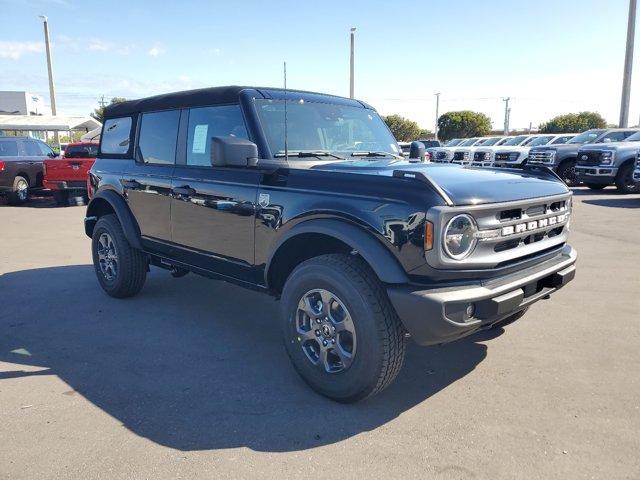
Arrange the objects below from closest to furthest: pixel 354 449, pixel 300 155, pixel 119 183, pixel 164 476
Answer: pixel 164 476, pixel 354 449, pixel 300 155, pixel 119 183

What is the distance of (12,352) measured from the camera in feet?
13.0

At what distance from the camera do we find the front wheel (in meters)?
2.87

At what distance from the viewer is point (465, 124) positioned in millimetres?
46812

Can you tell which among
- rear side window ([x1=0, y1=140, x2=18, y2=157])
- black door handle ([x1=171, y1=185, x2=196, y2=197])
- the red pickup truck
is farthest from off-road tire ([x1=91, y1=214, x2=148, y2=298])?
rear side window ([x1=0, y1=140, x2=18, y2=157])

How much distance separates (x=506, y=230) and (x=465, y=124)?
154 ft

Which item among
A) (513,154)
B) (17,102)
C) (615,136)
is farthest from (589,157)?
(17,102)

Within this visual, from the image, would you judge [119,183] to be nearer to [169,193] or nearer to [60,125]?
[169,193]

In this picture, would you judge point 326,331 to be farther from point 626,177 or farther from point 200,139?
point 626,177

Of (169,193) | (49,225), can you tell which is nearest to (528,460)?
(169,193)

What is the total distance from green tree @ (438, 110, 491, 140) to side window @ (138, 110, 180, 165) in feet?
149

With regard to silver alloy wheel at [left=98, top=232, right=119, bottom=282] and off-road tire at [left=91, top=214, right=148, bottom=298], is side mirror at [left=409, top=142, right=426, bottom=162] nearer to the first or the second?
off-road tire at [left=91, top=214, right=148, bottom=298]

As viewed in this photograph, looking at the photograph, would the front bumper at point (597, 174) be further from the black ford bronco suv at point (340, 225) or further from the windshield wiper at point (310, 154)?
the windshield wiper at point (310, 154)

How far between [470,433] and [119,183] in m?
4.02

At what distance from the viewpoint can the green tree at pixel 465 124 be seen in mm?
46812
